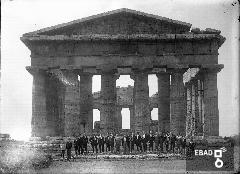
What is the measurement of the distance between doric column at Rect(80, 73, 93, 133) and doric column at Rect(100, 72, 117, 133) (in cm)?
287

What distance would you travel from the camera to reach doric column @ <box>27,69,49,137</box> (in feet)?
105

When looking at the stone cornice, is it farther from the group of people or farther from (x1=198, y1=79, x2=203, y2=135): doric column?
the group of people

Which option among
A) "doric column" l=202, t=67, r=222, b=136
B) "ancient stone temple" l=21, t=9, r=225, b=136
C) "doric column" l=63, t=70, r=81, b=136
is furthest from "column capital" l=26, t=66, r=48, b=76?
"doric column" l=202, t=67, r=222, b=136

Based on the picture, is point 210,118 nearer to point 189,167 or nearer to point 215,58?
point 215,58

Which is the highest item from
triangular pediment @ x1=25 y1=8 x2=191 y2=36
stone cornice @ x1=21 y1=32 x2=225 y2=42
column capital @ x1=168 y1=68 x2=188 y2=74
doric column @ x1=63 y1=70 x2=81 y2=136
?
triangular pediment @ x1=25 y1=8 x2=191 y2=36

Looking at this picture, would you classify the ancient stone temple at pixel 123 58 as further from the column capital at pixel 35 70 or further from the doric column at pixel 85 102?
the doric column at pixel 85 102

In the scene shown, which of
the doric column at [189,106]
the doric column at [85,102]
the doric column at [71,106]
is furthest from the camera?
the doric column at [189,106]

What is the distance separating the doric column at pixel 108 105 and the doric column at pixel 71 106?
188 centimetres

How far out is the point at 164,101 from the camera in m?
35.1

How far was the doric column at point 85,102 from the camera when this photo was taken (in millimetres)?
35000

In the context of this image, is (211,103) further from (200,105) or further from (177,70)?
(200,105)

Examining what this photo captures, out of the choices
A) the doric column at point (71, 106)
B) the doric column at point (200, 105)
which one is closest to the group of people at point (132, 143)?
the doric column at point (71, 106)

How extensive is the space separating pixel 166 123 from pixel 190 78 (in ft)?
15.9

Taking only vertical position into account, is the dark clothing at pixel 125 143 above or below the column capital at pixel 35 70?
below
